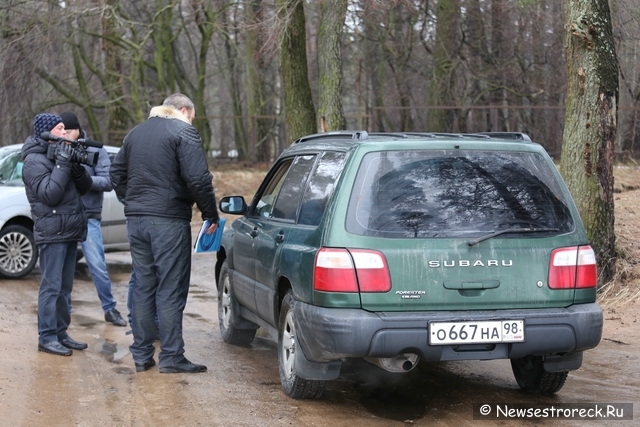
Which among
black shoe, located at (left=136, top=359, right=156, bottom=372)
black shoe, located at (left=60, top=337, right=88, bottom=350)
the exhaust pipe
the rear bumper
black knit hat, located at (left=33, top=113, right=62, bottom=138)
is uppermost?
black knit hat, located at (left=33, top=113, right=62, bottom=138)


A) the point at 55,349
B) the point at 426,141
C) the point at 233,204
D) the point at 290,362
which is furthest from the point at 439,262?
the point at 55,349

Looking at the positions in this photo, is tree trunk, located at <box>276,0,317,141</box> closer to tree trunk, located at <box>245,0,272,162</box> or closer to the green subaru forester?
tree trunk, located at <box>245,0,272,162</box>

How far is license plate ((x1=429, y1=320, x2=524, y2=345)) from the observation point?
4945 millimetres

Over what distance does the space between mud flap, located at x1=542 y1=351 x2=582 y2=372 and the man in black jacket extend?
2.49 meters

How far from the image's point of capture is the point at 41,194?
671 centimetres

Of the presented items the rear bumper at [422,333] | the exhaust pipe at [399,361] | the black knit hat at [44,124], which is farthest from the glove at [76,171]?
the exhaust pipe at [399,361]

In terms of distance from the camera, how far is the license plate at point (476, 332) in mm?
4945

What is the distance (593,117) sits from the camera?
8969 mm

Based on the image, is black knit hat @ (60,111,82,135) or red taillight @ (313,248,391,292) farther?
black knit hat @ (60,111,82,135)

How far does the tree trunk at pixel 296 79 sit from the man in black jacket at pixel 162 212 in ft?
26.5

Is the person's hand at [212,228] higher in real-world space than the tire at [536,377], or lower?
higher

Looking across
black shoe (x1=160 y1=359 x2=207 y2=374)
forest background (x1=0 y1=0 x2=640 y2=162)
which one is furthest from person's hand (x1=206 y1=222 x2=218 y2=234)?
forest background (x1=0 y1=0 x2=640 y2=162)

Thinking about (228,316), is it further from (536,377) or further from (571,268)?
(571,268)

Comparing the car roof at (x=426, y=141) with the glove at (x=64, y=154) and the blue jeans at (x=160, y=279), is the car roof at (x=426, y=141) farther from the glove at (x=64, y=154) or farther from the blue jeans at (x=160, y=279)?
the glove at (x=64, y=154)
